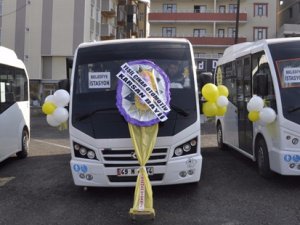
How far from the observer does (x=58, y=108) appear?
7.75 m

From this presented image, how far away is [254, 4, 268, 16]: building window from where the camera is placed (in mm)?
57469

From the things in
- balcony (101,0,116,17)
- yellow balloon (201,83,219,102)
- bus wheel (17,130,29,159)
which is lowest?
bus wheel (17,130,29,159)

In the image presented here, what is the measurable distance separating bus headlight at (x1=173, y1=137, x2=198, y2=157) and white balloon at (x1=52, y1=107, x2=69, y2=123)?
2.02 metres

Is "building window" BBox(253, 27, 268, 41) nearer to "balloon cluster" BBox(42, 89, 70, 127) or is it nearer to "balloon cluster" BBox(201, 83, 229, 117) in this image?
"balloon cluster" BBox(201, 83, 229, 117)

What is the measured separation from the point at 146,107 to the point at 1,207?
279 cm

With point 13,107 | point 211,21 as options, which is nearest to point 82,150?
point 13,107

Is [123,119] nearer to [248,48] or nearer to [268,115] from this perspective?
[268,115]

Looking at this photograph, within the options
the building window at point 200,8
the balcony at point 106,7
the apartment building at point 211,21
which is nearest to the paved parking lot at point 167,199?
the balcony at point 106,7

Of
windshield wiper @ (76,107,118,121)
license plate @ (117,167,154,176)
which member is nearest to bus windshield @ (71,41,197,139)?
windshield wiper @ (76,107,118,121)

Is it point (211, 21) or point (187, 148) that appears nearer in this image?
point (187, 148)

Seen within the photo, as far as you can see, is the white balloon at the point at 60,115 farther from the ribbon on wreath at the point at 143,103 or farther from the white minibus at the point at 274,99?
the white minibus at the point at 274,99

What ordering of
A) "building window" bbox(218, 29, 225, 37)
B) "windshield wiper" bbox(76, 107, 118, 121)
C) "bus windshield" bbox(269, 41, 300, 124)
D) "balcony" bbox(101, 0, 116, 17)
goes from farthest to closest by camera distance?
1. "building window" bbox(218, 29, 225, 37)
2. "balcony" bbox(101, 0, 116, 17)
3. "bus windshield" bbox(269, 41, 300, 124)
4. "windshield wiper" bbox(76, 107, 118, 121)

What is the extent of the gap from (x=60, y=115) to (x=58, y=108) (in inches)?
6.8

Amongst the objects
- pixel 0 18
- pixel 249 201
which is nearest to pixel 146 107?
pixel 249 201
